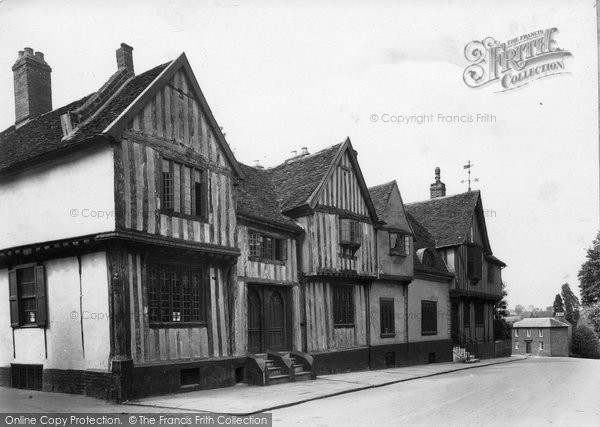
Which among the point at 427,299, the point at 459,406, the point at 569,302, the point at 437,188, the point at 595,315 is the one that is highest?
the point at 437,188

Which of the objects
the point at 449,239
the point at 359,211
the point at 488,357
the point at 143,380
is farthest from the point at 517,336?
the point at 143,380

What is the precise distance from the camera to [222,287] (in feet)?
55.0

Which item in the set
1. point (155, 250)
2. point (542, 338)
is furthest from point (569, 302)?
point (155, 250)

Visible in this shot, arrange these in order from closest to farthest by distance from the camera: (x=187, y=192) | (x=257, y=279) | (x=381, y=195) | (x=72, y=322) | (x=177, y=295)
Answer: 1. (x=72, y=322)
2. (x=177, y=295)
3. (x=187, y=192)
4. (x=257, y=279)
5. (x=381, y=195)

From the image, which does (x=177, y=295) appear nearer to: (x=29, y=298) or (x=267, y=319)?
(x=29, y=298)

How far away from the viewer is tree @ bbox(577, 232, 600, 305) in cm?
3534

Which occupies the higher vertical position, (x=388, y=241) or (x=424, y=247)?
(x=388, y=241)

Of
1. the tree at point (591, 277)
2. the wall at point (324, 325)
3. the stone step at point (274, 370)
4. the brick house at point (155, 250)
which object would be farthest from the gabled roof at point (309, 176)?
the tree at point (591, 277)

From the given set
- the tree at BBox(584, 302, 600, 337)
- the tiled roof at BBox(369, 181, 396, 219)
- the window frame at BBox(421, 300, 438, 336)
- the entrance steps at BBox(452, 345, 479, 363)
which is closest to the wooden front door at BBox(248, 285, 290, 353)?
the tiled roof at BBox(369, 181, 396, 219)

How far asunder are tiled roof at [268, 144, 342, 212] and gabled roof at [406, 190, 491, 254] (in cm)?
1153

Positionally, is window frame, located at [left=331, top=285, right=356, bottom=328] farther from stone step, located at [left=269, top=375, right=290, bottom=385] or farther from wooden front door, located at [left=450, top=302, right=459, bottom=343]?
wooden front door, located at [left=450, top=302, right=459, bottom=343]

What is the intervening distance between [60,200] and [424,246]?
785 inches

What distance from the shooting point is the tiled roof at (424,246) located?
92.2 feet

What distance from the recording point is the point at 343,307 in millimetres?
22344
